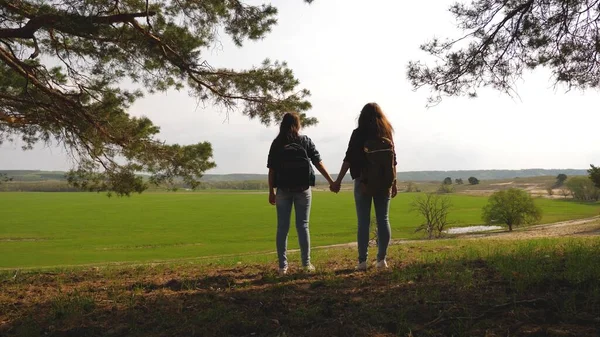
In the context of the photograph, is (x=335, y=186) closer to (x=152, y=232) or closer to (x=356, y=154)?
(x=356, y=154)

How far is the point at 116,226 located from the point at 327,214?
31258mm

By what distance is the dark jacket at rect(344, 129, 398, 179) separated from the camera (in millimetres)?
4672

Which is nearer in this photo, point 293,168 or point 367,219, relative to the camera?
point 293,168

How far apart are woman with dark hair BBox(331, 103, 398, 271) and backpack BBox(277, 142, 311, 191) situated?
49 centimetres

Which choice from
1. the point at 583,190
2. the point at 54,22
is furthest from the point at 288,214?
the point at 583,190

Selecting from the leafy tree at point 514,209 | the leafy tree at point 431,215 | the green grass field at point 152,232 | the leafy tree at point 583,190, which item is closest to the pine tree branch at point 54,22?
the green grass field at point 152,232

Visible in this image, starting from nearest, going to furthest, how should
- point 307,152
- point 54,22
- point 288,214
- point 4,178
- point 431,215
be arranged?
point 288,214 → point 307,152 → point 54,22 → point 4,178 → point 431,215

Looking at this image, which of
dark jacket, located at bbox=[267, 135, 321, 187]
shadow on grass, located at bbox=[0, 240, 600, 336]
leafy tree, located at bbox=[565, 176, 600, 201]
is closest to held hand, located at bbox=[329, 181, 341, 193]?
dark jacket, located at bbox=[267, 135, 321, 187]

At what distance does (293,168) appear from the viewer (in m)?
4.60

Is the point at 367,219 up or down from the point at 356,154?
down

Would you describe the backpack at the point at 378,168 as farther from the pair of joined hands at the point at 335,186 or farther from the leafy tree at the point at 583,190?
the leafy tree at the point at 583,190

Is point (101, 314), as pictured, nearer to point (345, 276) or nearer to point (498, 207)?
point (345, 276)

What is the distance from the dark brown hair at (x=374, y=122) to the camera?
4.68 metres

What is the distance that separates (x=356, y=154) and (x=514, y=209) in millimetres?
43601
